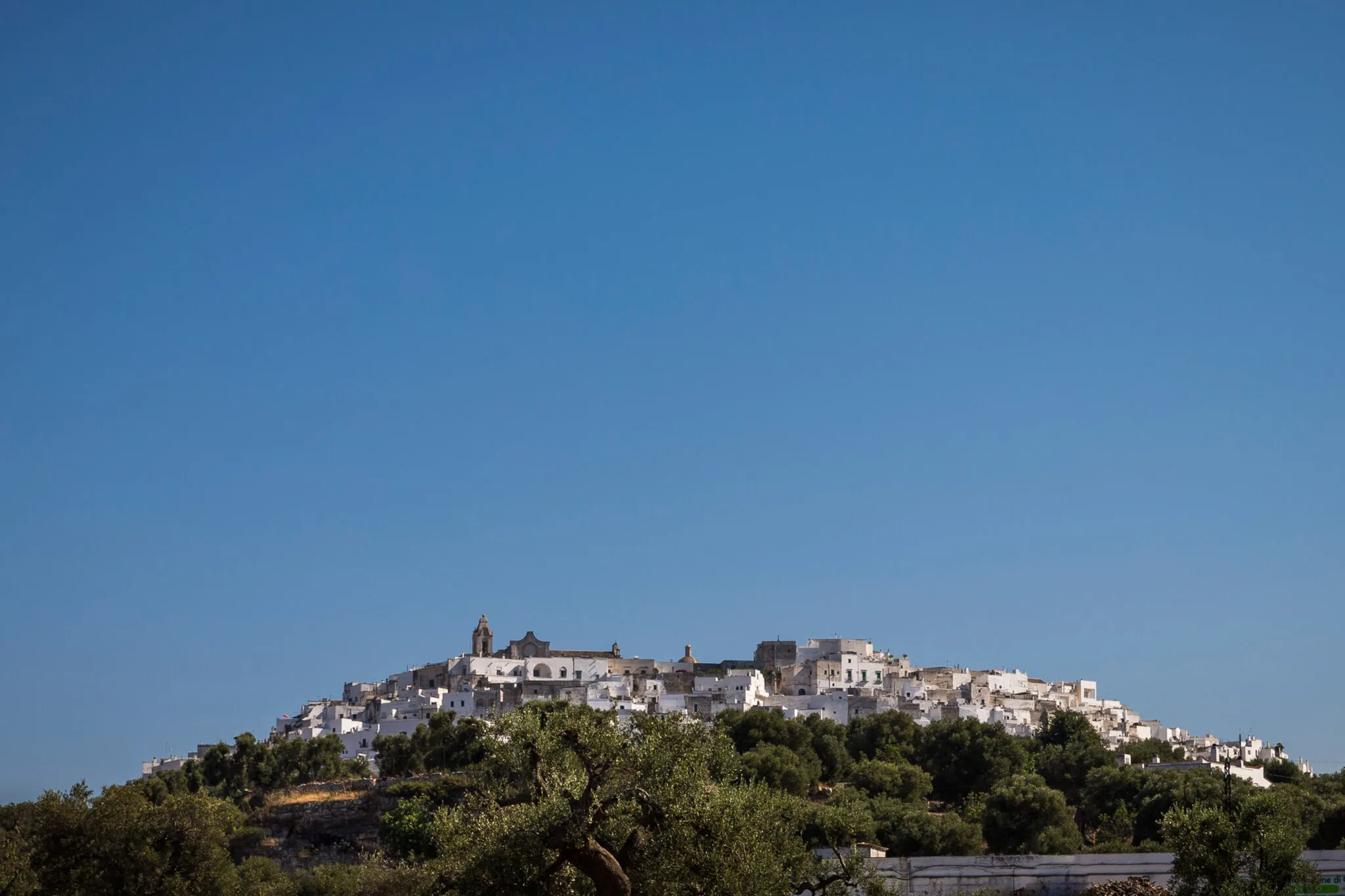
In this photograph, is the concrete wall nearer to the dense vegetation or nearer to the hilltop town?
the dense vegetation

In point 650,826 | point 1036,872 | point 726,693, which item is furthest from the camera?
point 726,693

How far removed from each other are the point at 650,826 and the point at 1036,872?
95.6ft

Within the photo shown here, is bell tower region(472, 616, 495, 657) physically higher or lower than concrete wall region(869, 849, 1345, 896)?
higher

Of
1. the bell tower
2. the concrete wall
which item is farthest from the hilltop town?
the concrete wall

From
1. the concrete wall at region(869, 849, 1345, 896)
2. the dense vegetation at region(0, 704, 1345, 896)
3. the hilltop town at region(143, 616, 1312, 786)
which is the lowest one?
the concrete wall at region(869, 849, 1345, 896)

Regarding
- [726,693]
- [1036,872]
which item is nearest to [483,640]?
[726,693]

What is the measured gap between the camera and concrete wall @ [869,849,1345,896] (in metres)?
49.1

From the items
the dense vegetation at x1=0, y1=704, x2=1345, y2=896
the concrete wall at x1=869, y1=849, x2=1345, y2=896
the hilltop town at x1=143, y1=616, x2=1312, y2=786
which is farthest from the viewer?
the hilltop town at x1=143, y1=616, x2=1312, y2=786

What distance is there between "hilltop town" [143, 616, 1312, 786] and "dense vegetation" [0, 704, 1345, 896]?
27491 millimetres

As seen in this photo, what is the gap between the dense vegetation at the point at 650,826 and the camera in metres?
24.9

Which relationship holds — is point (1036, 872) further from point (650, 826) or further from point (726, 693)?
point (726, 693)

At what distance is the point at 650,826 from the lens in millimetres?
25203

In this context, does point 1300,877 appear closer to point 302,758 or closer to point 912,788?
point 912,788

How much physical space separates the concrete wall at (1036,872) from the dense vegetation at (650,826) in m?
2.81
